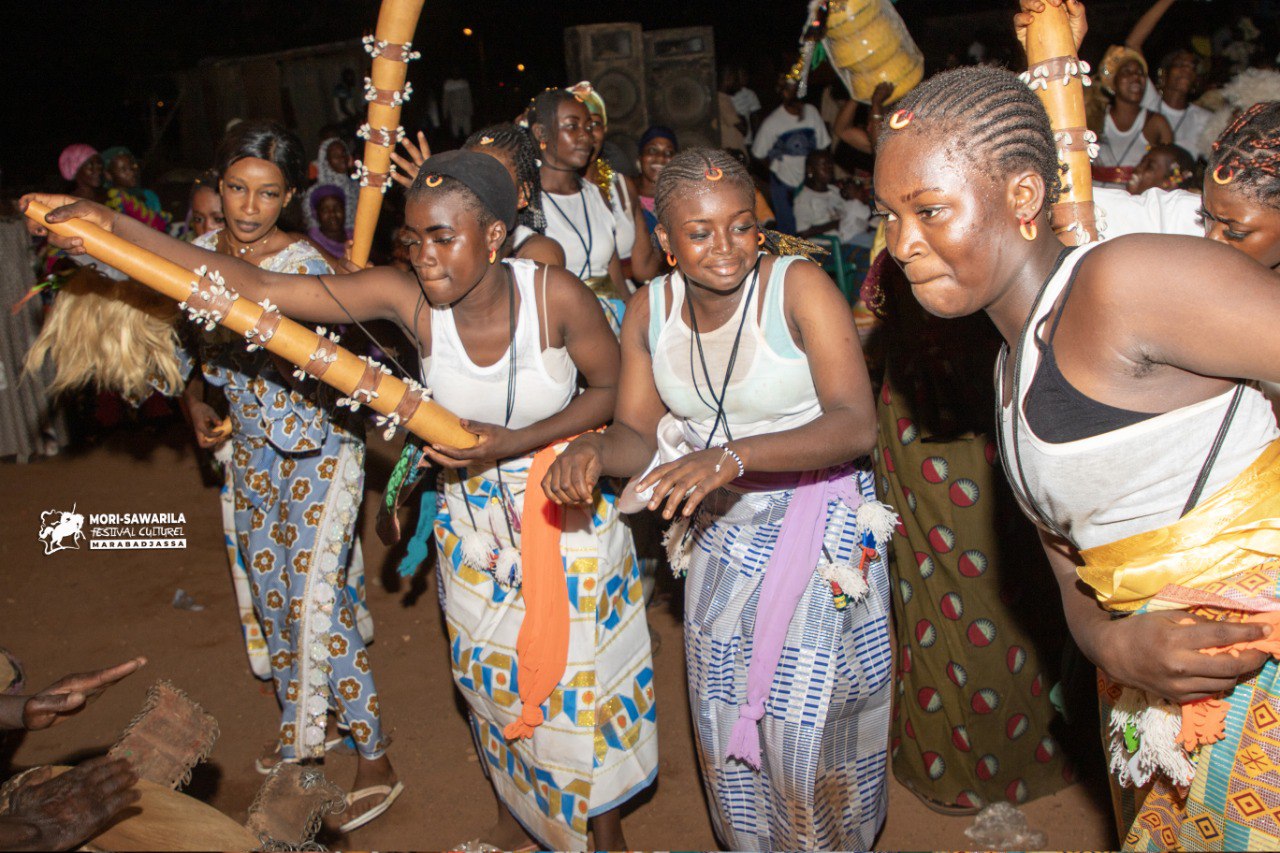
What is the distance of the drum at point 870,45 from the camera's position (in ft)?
13.0

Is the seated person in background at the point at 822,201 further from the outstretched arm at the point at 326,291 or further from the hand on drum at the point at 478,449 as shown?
the hand on drum at the point at 478,449

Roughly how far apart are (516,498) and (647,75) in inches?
326

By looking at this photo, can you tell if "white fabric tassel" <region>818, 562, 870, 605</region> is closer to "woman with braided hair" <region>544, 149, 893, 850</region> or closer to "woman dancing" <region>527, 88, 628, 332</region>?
"woman with braided hair" <region>544, 149, 893, 850</region>

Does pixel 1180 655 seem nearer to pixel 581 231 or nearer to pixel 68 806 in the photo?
pixel 68 806

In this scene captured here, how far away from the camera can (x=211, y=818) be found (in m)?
1.85

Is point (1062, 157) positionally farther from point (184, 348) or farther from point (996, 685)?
point (184, 348)

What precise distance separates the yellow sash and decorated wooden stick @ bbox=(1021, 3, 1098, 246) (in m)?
0.68

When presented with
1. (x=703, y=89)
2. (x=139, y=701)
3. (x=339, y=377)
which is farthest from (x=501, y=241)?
(x=703, y=89)

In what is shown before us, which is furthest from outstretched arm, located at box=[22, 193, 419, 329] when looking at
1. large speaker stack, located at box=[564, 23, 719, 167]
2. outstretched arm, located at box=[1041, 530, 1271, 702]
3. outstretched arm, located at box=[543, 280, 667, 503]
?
large speaker stack, located at box=[564, 23, 719, 167]

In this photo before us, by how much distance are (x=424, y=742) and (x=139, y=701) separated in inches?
53.9

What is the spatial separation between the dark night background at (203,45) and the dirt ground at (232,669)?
1037 centimetres

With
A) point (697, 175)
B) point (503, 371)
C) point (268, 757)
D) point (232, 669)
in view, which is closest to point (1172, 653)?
point (697, 175)

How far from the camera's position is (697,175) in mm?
2574

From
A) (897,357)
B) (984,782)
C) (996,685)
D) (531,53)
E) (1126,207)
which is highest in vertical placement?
(531,53)
